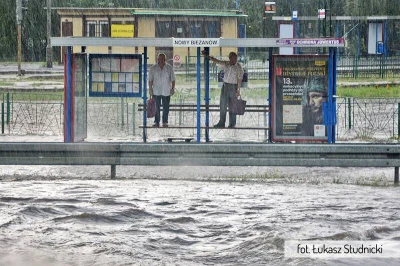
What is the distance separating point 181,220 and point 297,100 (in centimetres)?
881

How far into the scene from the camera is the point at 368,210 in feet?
38.3

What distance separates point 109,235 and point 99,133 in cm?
1261

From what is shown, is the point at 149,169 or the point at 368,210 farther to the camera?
the point at 149,169

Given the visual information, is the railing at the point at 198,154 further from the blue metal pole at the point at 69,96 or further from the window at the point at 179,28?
the window at the point at 179,28

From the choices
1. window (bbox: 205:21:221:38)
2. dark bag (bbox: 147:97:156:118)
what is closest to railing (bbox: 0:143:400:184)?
dark bag (bbox: 147:97:156:118)

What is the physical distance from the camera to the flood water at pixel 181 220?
9070mm

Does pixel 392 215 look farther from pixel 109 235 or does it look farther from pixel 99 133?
pixel 99 133

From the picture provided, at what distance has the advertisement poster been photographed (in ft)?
63.1

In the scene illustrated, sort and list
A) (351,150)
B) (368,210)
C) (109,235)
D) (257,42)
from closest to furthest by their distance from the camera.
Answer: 1. (109,235)
2. (368,210)
3. (351,150)
4. (257,42)

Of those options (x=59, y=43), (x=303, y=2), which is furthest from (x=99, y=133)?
(x=303, y=2)

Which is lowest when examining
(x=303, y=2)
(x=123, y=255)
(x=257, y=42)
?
(x=123, y=255)

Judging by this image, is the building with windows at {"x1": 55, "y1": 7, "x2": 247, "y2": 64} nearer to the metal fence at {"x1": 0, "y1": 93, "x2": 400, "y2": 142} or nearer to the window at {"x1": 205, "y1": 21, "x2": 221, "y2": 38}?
the window at {"x1": 205, "y1": 21, "x2": 221, "y2": 38}

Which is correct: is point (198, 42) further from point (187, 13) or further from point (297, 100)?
point (187, 13)

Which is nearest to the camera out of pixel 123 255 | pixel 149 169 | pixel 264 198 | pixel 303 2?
pixel 123 255
